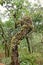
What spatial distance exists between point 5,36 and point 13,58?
4381 millimetres

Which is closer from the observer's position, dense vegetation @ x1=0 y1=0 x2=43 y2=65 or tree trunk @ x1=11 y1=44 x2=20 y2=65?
tree trunk @ x1=11 y1=44 x2=20 y2=65

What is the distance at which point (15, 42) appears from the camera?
552 centimetres

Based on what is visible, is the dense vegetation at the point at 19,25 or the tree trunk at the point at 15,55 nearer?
the tree trunk at the point at 15,55

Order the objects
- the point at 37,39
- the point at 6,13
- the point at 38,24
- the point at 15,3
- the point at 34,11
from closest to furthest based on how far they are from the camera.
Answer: the point at 15,3 < the point at 6,13 < the point at 34,11 < the point at 38,24 < the point at 37,39

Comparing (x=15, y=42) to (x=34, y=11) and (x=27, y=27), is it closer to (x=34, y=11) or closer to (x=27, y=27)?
(x=27, y=27)

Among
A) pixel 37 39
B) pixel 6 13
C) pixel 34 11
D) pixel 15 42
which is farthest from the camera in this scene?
pixel 37 39

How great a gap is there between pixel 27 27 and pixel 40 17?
6.42 m

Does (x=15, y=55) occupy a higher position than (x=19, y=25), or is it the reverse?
(x=19, y=25)

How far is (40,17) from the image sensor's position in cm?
1198

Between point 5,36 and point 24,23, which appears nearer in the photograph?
point 24,23

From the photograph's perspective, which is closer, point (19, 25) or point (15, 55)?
point (15, 55)

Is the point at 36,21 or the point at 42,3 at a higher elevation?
the point at 42,3

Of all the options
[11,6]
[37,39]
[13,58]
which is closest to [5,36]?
[11,6]

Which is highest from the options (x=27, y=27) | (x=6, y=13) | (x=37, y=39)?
(x=6, y=13)
